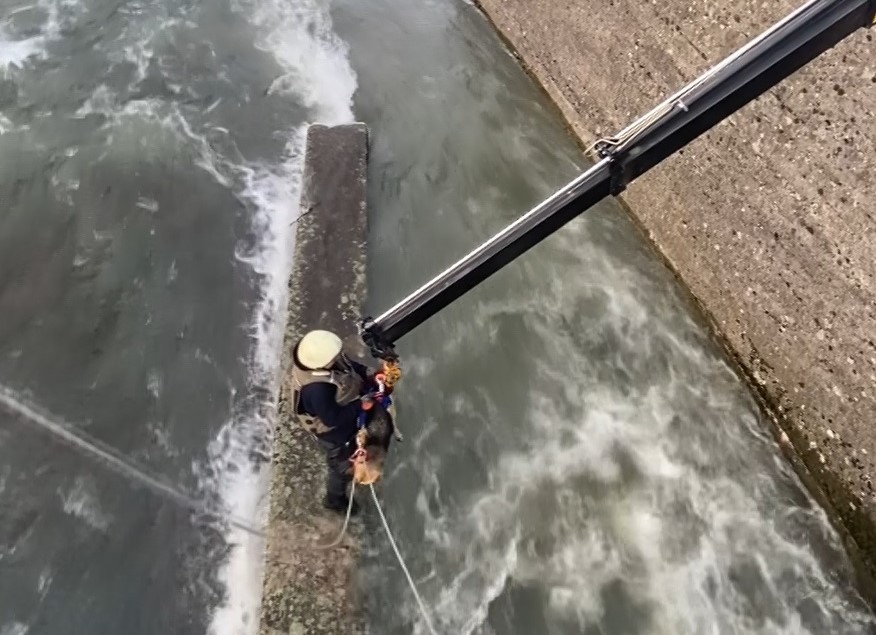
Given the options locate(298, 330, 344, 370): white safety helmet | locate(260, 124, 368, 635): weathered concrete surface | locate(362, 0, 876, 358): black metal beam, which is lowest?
locate(260, 124, 368, 635): weathered concrete surface

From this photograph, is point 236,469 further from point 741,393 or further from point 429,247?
point 741,393

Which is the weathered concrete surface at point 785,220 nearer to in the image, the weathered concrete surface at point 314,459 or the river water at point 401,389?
the river water at point 401,389

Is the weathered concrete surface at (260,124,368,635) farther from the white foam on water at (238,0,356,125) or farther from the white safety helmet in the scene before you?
the white foam on water at (238,0,356,125)

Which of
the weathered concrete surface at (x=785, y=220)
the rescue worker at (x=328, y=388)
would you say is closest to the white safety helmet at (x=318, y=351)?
the rescue worker at (x=328, y=388)

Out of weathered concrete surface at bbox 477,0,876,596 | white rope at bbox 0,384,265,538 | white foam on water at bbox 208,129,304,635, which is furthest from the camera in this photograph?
white rope at bbox 0,384,265,538

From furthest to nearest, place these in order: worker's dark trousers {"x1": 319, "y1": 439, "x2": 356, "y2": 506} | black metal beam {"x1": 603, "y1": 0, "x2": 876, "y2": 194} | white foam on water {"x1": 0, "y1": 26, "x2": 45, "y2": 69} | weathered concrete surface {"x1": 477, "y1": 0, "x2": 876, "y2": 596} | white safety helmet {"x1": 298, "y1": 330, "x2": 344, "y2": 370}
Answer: white foam on water {"x1": 0, "y1": 26, "x2": 45, "y2": 69} → weathered concrete surface {"x1": 477, "y1": 0, "x2": 876, "y2": 596} → worker's dark trousers {"x1": 319, "y1": 439, "x2": 356, "y2": 506} → white safety helmet {"x1": 298, "y1": 330, "x2": 344, "y2": 370} → black metal beam {"x1": 603, "y1": 0, "x2": 876, "y2": 194}

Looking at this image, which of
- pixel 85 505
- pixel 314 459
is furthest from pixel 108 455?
pixel 314 459

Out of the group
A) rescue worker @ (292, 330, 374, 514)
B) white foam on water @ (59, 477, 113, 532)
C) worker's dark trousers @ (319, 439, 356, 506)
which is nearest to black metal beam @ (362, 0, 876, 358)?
rescue worker @ (292, 330, 374, 514)

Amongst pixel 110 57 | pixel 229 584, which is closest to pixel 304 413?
pixel 229 584
